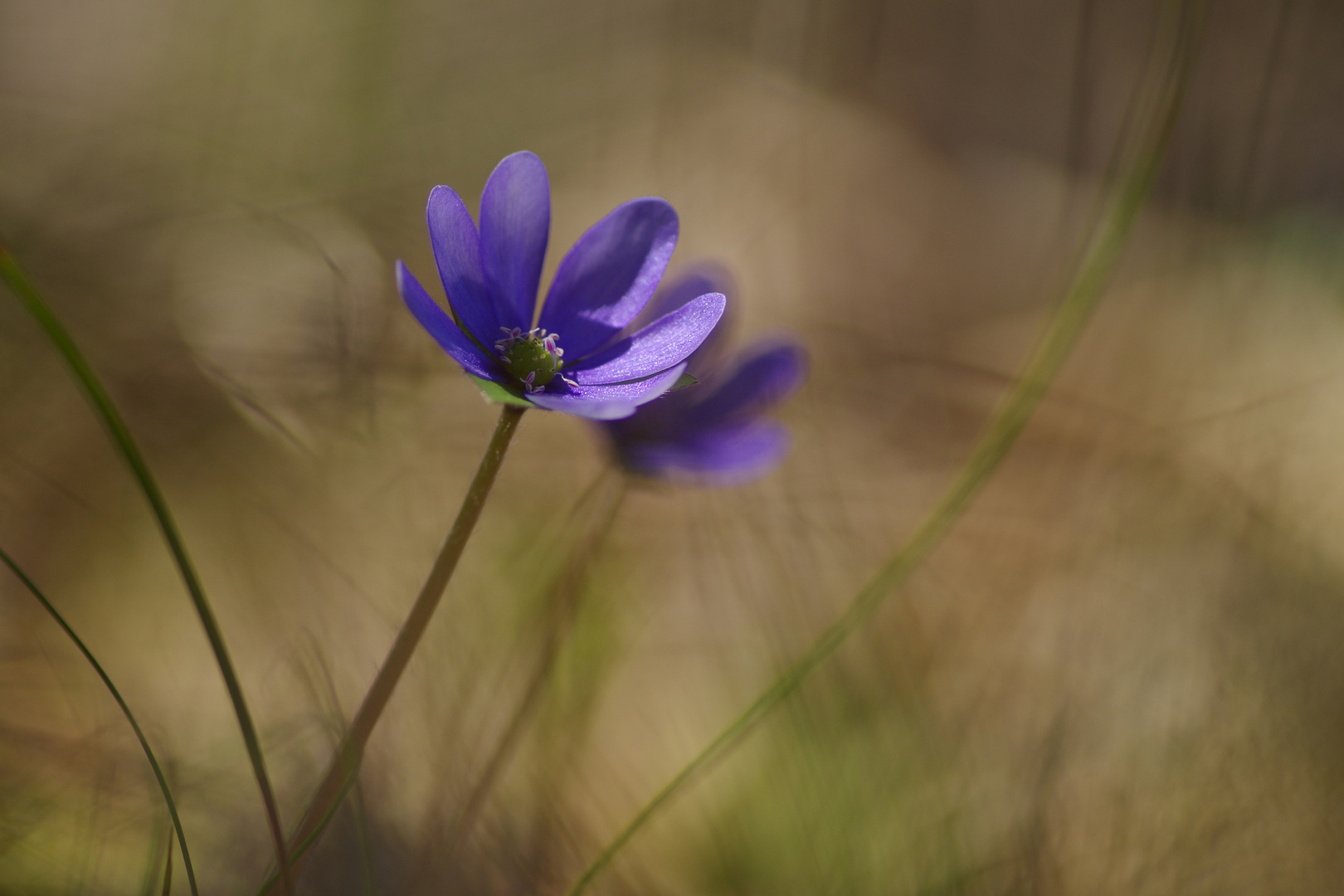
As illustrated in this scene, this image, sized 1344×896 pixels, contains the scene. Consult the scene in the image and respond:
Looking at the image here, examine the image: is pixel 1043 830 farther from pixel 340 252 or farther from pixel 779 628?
pixel 340 252

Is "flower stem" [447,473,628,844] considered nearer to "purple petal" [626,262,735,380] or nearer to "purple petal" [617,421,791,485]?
"purple petal" [617,421,791,485]

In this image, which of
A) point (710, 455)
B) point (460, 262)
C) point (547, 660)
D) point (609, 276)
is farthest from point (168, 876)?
point (710, 455)

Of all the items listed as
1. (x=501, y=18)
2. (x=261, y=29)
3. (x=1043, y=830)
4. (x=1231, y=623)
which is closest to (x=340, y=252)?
(x=261, y=29)

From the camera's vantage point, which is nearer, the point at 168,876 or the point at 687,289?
the point at 168,876

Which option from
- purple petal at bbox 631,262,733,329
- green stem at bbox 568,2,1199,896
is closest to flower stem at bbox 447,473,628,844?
green stem at bbox 568,2,1199,896

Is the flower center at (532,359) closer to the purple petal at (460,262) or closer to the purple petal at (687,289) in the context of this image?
the purple petal at (460,262)

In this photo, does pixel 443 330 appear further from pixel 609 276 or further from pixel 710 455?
pixel 710 455

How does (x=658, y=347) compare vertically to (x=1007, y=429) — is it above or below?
above

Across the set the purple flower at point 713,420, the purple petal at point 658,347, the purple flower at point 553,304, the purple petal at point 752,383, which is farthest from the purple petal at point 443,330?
the purple petal at point 752,383
